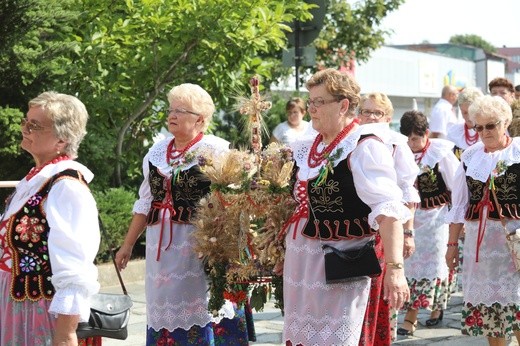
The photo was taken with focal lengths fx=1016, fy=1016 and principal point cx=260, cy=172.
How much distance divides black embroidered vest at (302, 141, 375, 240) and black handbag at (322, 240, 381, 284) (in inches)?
3.7

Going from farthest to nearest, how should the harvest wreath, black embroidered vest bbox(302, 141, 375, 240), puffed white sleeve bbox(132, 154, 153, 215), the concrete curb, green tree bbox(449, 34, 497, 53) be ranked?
green tree bbox(449, 34, 497, 53) < the concrete curb < puffed white sleeve bbox(132, 154, 153, 215) < the harvest wreath < black embroidered vest bbox(302, 141, 375, 240)

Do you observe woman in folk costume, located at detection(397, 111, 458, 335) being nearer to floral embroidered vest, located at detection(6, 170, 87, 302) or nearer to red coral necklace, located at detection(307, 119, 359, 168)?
red coral necklace, located at detection(307, 119, 359, 168)

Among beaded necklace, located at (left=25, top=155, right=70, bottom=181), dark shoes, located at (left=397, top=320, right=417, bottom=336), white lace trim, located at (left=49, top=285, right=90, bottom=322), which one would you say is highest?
beaded necklace, located at (left=25, top=155, right=70, bottom=181)

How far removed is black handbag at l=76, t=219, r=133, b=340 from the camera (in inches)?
162

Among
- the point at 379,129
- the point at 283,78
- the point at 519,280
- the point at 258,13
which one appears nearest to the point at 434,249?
the point at 519,280

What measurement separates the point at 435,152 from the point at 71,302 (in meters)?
5.17

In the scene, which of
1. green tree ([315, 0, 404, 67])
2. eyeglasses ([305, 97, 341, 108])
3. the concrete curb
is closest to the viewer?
eyeglasses ([305, 97, 341, 108])

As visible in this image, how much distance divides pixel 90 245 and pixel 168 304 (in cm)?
219

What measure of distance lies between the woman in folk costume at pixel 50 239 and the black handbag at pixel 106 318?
0.21 meters

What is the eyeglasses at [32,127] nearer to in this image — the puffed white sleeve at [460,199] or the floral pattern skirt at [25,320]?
the floral pattern skirt at [25,320]

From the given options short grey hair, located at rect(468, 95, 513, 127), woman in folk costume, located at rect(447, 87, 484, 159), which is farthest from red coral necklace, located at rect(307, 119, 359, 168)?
woman in folk costume, located at rect(447, 87, 484, 159)

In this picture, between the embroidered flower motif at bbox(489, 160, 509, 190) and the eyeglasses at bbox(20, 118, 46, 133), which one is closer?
the eyeglasses at bbox(20, 118, 46, 133)

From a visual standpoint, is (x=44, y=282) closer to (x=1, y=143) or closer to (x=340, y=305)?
(x=340, y=305)

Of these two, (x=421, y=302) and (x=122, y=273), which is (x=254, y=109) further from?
(x=122, y=273)
